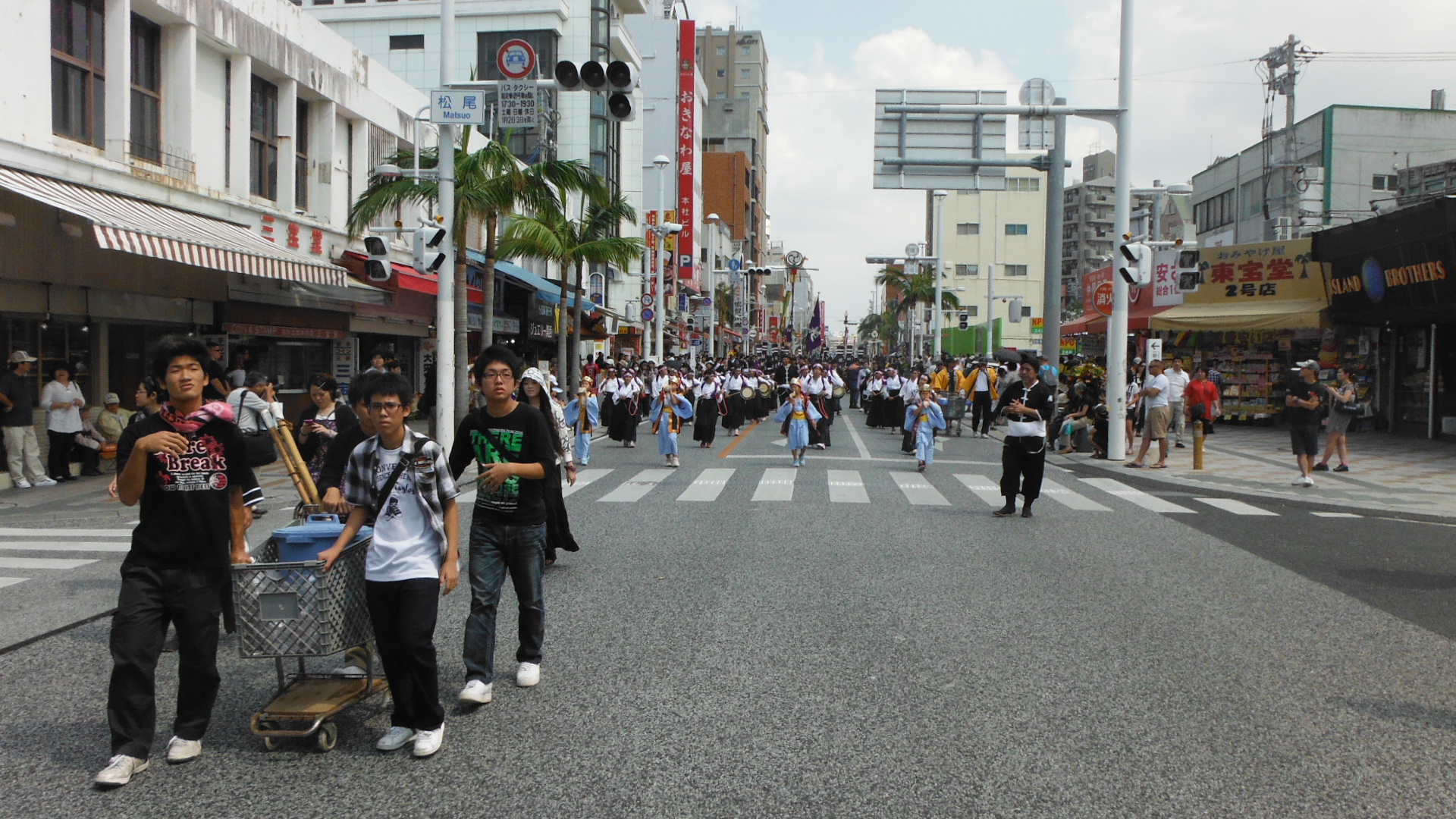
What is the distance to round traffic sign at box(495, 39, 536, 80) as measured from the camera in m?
15.7

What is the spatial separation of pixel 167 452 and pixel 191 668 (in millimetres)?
900

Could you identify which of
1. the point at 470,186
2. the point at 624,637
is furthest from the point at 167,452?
the point at 470,186

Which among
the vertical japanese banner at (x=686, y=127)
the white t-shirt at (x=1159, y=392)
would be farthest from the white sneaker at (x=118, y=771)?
the vertical japanese banner at (x=686, y=127)

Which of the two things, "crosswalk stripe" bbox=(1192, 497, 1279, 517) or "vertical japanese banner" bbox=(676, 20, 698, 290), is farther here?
"vertical japanese banner" bbox=(676, 20, 698, 290)

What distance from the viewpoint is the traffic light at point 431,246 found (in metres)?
15.6

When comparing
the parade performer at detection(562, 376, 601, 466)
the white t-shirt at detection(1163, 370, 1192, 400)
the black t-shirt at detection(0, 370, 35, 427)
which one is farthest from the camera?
the white t-shirt at detection(1163, 370, 1192, 400)

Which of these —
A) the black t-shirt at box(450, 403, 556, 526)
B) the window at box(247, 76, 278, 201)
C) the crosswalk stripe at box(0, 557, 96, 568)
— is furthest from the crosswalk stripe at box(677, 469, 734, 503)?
the window at box(247, 76, 278, 201)

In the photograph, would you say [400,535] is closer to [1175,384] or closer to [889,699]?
[889,699]

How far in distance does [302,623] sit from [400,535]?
52 cm

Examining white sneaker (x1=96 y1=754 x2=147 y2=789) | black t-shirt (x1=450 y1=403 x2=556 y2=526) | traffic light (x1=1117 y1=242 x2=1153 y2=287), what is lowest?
white sneaker (x1=96 y1=754 x2=147 y2=789)

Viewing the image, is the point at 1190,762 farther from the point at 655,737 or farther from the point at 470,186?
the point at 470,186

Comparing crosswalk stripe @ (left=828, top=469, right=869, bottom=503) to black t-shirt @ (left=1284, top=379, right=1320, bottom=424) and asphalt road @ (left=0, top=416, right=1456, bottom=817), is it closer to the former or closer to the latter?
asphalt road @ (left=0, top=416, right=1456, bottom=817)

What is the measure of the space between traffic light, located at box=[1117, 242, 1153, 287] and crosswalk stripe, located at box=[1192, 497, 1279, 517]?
5.47m

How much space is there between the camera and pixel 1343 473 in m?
17.3
